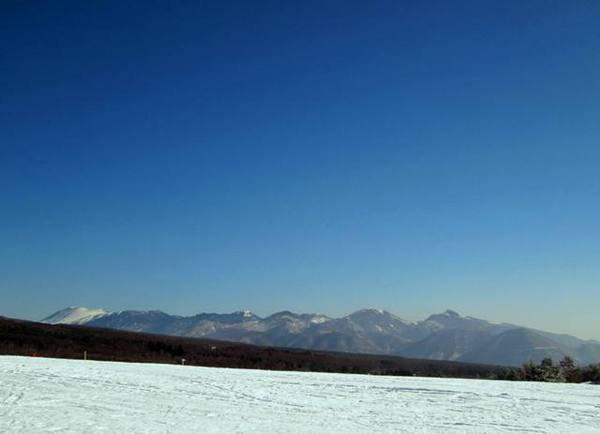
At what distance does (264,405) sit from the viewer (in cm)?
1748

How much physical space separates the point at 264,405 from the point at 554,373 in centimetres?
3196

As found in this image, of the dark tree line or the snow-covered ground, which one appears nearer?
the snow-covered ground

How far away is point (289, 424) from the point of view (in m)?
14.5

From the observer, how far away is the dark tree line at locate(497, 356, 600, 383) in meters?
41.4

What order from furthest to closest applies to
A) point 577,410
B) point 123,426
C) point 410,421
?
point 577,410, point 410,421, point 123,426

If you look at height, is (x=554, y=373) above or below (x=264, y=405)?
above

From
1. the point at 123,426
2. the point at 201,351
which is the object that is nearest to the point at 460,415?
the point at 123,426

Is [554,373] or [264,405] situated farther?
[554,373]

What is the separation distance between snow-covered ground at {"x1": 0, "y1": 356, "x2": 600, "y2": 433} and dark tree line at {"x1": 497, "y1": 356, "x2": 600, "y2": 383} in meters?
18.1

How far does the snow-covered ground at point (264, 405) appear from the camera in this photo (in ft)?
46.0

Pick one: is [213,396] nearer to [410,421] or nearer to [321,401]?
[321,401]

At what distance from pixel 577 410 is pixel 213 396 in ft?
37.7

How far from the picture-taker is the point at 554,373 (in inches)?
1663

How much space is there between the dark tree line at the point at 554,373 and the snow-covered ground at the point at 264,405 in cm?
1814
